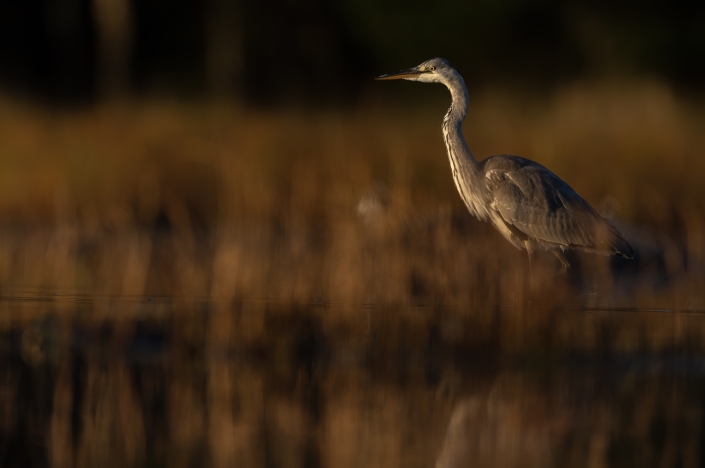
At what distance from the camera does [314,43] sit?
2522 cm

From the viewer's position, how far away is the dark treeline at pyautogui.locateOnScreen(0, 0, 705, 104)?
20.3m

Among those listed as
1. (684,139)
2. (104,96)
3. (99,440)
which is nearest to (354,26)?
(104,96)

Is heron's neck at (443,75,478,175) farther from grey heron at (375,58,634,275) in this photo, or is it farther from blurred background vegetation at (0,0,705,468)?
blurred background vegetation at (0,0,705,468)

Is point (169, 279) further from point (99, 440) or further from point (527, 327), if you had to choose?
point (99, 440)

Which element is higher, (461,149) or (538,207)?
(461,149)

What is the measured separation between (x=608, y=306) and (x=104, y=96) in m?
13.8

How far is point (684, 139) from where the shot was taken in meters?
12.6

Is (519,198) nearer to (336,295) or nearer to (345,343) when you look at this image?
(336,295)

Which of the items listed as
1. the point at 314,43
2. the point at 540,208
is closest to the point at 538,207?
the point at 540,208

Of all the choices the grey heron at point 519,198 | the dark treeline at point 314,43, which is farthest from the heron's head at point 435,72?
the dark treeline at point 314,43

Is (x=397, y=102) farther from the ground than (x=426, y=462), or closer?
farther from the ground

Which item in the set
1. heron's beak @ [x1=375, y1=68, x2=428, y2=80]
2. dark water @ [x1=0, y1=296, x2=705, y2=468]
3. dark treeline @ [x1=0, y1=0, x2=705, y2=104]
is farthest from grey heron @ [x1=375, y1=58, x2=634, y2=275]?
dark treeline @ [x1=0, y1=0, x2=705, y2=104]

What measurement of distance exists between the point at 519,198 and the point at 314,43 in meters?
17.7

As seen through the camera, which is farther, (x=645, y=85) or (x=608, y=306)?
(x=645, y=85)
